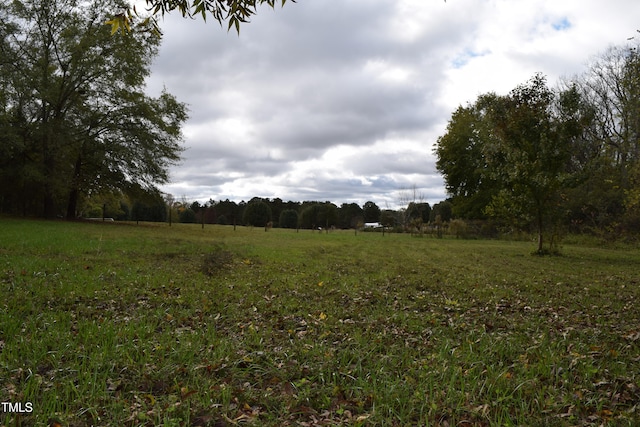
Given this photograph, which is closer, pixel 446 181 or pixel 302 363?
pixel 302 363

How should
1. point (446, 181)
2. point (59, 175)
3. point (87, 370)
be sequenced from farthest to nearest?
point (446, 181), point (59, 175), point (87, 370)

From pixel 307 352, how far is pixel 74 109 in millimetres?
31832

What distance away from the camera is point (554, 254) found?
61.4ft

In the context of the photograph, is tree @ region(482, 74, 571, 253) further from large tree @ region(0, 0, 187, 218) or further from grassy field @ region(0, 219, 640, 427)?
large tree @ region(0, 0, 187, 218)

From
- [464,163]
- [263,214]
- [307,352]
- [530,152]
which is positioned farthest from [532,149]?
[263,214]

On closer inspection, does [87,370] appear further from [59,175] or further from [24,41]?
[24,41]

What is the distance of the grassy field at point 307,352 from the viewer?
3.38m

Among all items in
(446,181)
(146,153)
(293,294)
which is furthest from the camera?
(446,181)

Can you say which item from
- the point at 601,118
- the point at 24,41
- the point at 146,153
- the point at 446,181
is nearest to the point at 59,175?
the point at 146,153

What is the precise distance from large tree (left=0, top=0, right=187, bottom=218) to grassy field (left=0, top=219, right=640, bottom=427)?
22.8 meters

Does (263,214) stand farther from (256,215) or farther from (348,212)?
(348,212)

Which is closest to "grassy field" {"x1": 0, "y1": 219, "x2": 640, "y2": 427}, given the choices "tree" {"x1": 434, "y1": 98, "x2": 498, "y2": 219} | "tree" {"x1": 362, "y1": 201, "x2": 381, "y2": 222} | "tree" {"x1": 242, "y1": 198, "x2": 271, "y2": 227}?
"tree" {"x1": 434, "y1": 98, "x2": 498, "y2": 219}

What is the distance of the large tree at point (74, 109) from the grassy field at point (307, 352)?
74.7ft

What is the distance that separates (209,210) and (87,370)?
7131 cm
